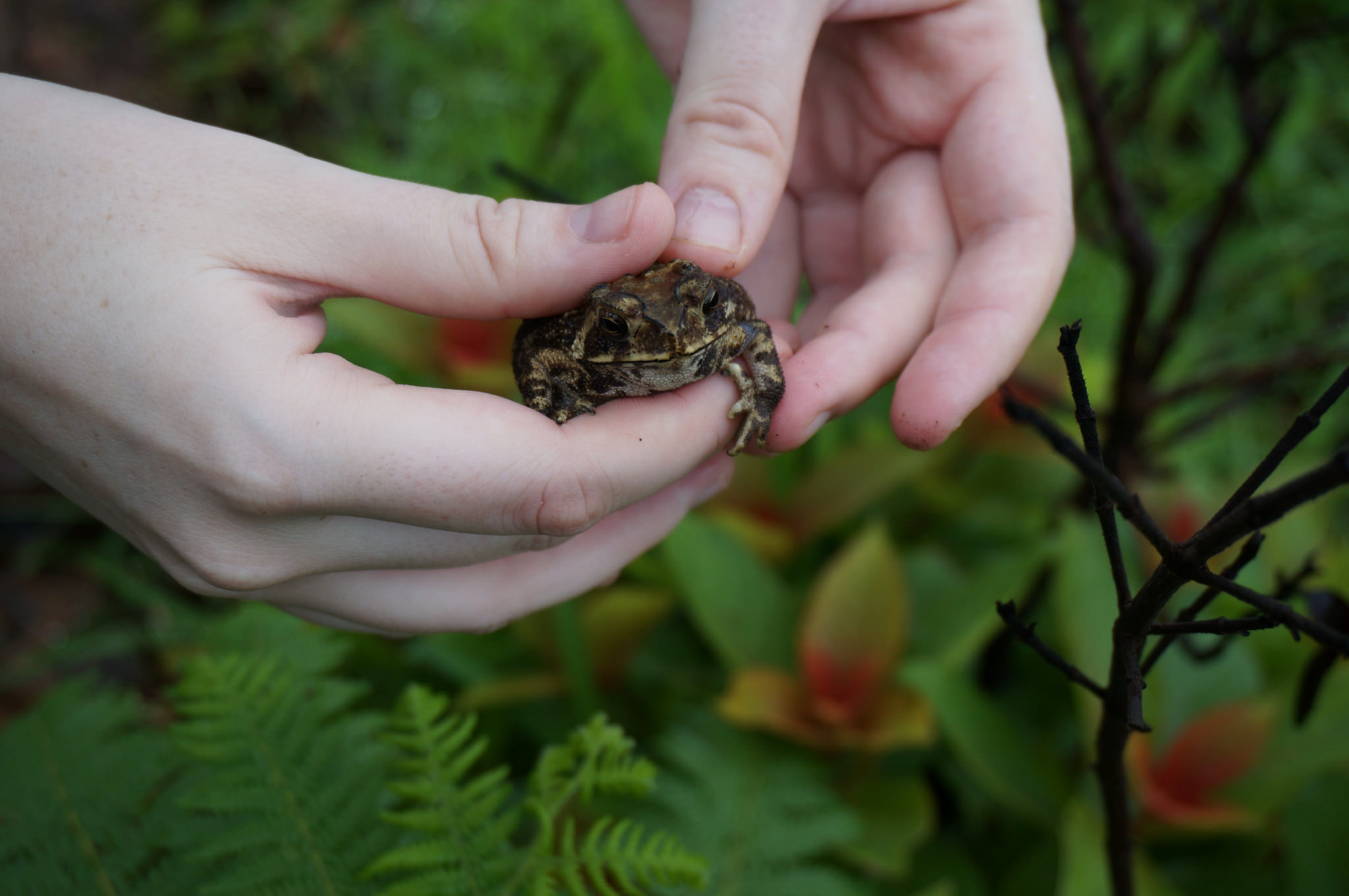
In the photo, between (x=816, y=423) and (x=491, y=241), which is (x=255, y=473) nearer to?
(x=491, y=241)

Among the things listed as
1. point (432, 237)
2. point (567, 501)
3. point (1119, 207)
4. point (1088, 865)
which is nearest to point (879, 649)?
point (1088, 865)

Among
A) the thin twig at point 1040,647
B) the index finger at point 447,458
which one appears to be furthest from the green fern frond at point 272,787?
the thin twig at point 1040,647

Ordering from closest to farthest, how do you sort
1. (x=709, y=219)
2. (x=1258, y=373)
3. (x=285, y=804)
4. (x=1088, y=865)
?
(x=285, y=804), (x=709, y=219), (x=1088, y=865), (x=1258, y=373)

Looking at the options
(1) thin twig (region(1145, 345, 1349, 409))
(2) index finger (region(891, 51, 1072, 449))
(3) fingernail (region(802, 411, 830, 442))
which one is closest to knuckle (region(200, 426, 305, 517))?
(3) fingernail (region(802, 411, 830, 442))

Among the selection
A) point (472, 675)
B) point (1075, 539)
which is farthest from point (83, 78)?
point (1075, 539)

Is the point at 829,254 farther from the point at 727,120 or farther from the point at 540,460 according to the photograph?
the point at 540,460

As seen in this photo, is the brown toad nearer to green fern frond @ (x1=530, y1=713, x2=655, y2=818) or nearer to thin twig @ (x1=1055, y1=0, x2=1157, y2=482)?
green fern frond @ (x1=530, y1=713, x2=655, y2=818)
